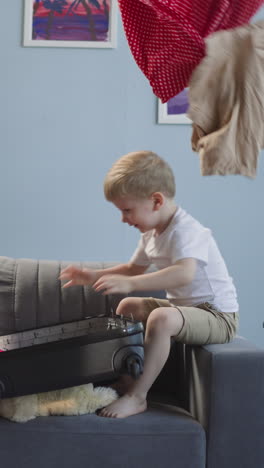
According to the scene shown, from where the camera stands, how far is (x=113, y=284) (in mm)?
1712

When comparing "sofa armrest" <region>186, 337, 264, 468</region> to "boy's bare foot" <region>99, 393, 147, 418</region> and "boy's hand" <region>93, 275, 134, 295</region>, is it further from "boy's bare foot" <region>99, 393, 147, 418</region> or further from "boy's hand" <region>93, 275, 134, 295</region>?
"boy's hand" <region>93, 275, 134, 295</region>

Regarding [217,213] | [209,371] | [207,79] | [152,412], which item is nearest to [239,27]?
[207,79]

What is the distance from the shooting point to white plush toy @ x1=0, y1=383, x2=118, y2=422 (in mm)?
1709

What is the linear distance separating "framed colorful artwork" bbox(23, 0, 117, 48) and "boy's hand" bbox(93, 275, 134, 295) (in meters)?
1.33

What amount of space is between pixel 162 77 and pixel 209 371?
0.90 m

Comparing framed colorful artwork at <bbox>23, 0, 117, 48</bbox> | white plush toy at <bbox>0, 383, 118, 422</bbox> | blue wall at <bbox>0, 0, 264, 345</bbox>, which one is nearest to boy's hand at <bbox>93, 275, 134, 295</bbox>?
white plush toy at <bbox>0, 383, 118, 422</bbox>

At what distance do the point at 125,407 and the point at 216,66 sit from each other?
1.05m

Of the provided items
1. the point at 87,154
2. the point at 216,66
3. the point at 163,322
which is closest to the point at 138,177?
the point at 163,322

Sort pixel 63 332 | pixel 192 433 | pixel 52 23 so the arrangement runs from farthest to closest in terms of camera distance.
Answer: pixel 52 23 < pixel 63 332 < pixel 192 433

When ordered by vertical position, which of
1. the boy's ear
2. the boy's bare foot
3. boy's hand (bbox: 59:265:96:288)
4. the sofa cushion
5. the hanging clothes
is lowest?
the sofa cushion

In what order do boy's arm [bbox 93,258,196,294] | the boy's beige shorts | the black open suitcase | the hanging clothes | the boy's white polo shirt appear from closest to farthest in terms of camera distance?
the hanging clothes, the black open suitcase, boy's arm [bbox 93,258,196,294], the boy's beige shorts, the boy's white polo shirt

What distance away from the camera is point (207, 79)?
100 cm

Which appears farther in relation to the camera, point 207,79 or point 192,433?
point 192,433

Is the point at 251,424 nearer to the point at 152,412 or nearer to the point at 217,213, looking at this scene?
the point at 152,412
